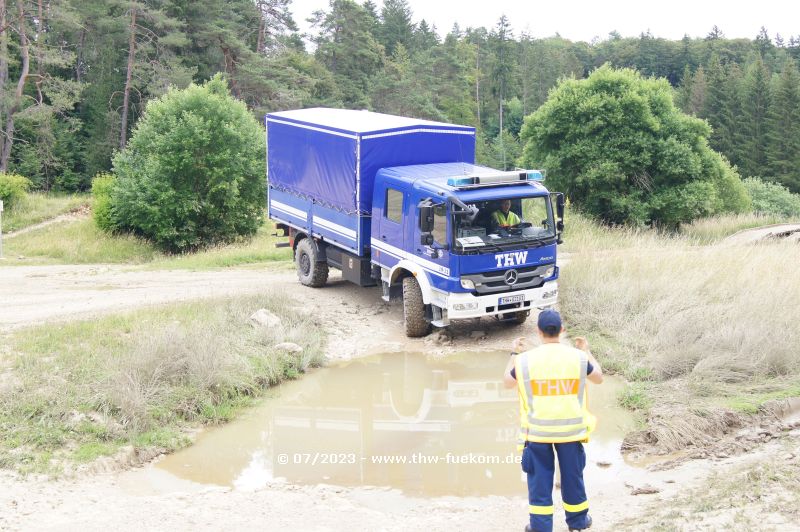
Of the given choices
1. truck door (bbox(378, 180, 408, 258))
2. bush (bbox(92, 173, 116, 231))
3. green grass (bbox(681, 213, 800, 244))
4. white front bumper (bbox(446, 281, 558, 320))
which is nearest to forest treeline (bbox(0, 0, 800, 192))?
bush (bbox(92, 173, 116, 231))

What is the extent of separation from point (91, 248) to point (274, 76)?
2532cm

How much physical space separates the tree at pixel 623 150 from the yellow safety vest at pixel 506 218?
21780mm

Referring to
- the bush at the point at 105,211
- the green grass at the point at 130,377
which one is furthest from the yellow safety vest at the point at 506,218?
the bush at the point at 105,211

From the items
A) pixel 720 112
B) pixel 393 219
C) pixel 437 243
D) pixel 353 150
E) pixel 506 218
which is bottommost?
pixel 437 243

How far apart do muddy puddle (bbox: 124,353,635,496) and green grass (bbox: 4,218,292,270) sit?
12872 mm

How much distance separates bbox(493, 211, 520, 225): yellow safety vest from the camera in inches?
526

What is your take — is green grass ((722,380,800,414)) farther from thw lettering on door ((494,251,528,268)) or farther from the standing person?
the standing person

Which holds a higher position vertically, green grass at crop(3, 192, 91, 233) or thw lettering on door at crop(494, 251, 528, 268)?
thw lettering on door at crop(494, 251, 528, 268)

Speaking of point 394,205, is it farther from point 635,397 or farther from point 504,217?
point 635,397

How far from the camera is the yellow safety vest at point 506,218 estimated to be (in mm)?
13359

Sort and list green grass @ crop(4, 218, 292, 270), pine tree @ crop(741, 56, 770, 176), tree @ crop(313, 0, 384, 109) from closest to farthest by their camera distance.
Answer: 1. green grass @ crop(4, 218, 292, 270)
2. tree @ crop(313, 0, 384, 109)
3. pine tree @ crop(741, 56, 770, 176)

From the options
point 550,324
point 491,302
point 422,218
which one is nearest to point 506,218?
point 491,302

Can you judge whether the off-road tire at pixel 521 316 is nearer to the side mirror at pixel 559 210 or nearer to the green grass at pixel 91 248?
the side mirror at pixel 559 210

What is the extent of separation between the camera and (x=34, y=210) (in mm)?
38562
